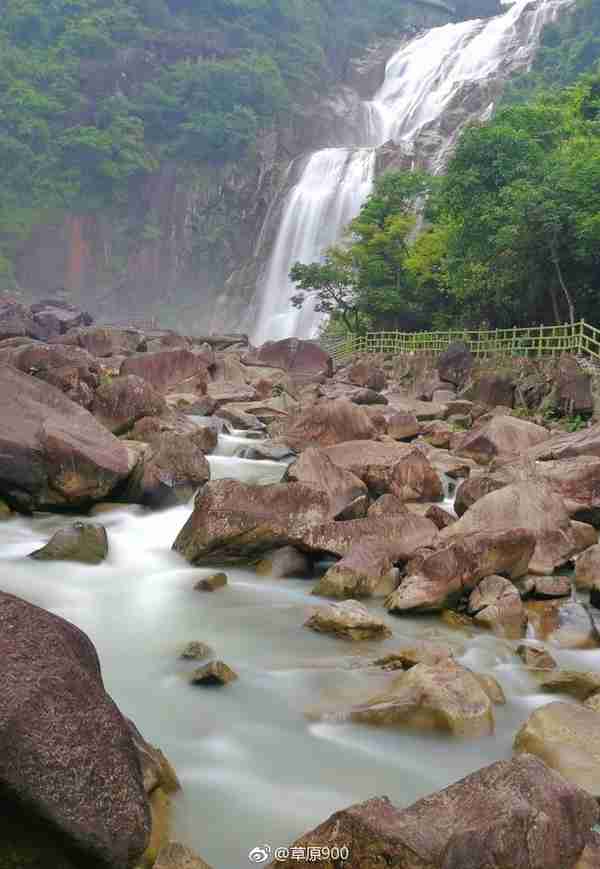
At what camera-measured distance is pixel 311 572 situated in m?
9.34

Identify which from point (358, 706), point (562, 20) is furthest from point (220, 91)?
point (358, 706)

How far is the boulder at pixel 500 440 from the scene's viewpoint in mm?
15430

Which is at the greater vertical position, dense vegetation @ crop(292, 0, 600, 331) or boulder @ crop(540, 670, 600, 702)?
dense vegetation @ crop(292, 0, 600, 331)

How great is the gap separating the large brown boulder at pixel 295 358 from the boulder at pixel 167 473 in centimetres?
1799

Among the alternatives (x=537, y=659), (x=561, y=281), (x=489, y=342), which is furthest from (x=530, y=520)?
(x=489, y=342)

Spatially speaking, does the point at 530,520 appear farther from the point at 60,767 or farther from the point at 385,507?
the point at 60,767

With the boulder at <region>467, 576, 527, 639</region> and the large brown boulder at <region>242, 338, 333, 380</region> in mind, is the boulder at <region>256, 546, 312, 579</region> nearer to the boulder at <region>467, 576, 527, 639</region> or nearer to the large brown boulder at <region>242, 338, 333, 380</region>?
the boulder at <region>467, 576, 527, 639</region>

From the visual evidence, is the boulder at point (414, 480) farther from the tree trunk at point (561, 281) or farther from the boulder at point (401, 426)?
the tree trunk at point (561, 281)

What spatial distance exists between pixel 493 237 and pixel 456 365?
13.0ft

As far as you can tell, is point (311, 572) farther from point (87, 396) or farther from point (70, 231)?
point (70, 231)

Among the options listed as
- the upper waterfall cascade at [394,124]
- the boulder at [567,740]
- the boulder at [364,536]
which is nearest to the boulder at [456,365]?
the boulder at [364,536]

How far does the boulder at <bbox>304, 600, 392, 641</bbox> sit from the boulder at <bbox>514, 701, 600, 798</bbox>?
1.96m

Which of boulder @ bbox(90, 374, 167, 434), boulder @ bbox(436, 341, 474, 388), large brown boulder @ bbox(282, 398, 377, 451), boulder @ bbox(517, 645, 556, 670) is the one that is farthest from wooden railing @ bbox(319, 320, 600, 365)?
boulder @ bbox(517, 645, 556, 670)

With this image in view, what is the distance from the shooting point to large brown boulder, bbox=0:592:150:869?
12.0ft
